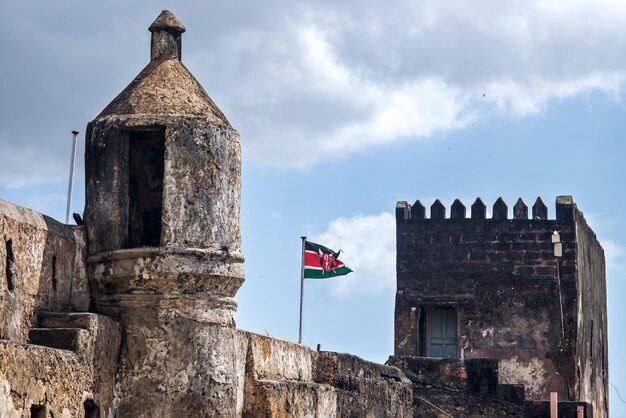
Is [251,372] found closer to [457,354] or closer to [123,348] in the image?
[123,348]

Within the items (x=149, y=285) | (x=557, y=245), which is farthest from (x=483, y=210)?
(x=149, y=285)

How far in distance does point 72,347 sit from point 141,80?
165 cm

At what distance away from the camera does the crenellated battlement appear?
25234 millimetres

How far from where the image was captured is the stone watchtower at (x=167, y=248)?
689 cm

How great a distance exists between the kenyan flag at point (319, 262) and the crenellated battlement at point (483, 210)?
351 inches

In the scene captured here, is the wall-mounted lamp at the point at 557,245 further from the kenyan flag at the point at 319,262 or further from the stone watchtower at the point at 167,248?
the stone watchtower at the point at 167,248

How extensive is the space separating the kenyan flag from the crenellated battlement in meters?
8.91

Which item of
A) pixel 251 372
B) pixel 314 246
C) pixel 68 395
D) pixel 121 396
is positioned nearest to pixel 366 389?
pixel 251 372

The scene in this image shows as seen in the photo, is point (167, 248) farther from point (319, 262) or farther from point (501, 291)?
point (501, 291)

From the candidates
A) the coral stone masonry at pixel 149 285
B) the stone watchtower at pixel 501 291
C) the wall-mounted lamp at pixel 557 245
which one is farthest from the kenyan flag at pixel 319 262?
the wall-mounted lamp at pixel 557 245

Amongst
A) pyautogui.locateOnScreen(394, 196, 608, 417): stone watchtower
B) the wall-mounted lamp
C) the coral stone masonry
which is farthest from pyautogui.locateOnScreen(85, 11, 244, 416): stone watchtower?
the wall-mounted lamp

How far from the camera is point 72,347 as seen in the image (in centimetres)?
641

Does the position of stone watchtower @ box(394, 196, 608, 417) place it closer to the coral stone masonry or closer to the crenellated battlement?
the crenellated battlement

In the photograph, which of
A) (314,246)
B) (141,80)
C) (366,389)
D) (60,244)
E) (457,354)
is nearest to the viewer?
(60,244)
